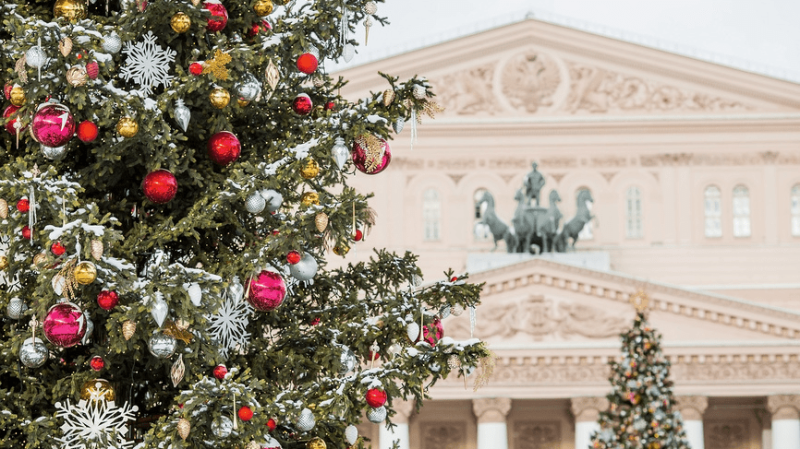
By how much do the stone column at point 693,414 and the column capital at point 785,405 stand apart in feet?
4.13

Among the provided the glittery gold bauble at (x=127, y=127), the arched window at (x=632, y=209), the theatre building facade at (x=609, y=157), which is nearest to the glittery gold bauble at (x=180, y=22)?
the glittery gold bauble at (x=127, y=127)

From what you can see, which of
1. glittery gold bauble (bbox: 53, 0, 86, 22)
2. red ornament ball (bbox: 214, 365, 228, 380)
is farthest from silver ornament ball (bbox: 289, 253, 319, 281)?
glittery gold bauble (bbox: 53, 0, 86, 22)

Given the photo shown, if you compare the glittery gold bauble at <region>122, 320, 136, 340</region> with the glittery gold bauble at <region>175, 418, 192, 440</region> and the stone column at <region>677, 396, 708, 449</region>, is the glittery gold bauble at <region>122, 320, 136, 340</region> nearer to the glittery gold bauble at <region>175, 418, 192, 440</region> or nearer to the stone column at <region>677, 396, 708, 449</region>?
the glittery gold bauble at <region>175, 418, 192, 440</region>

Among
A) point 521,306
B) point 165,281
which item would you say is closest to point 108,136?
point 165,281

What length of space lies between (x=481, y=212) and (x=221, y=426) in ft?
103

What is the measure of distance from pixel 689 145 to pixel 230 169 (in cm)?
3153

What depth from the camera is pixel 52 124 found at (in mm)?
5383

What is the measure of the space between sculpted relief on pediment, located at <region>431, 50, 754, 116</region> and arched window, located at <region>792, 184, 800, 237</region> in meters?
2.51

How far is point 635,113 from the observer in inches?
1430

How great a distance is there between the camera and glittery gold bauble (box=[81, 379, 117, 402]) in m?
5.48

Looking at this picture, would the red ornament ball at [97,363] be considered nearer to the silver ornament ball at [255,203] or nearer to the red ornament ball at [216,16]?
the silver ornament ball at [255,203]

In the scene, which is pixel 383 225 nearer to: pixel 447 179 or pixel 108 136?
pixel 447 179

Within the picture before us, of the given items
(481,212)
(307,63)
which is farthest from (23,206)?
(481,212)

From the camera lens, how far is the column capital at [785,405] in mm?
26266
